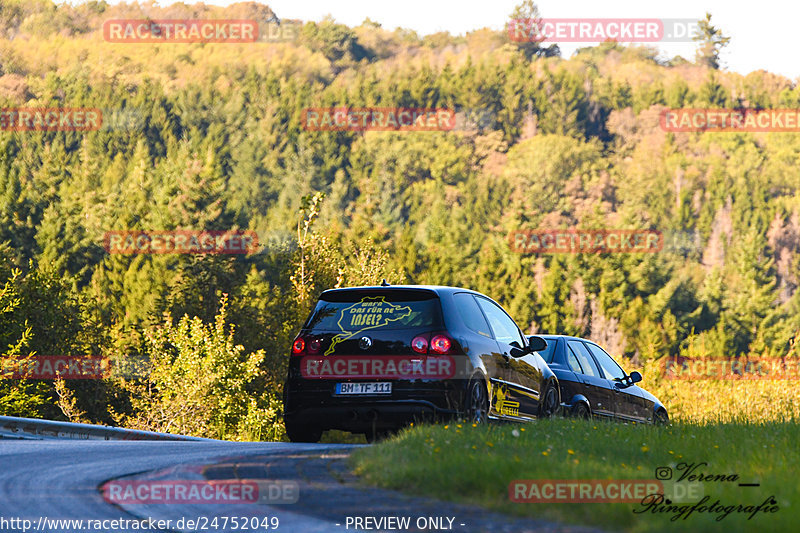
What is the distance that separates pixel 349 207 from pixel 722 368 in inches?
2764

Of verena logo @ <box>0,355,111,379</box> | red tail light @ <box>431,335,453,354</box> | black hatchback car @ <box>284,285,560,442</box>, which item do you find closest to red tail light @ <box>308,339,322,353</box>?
black hatchback car @ <box>284,285,560,442</box>

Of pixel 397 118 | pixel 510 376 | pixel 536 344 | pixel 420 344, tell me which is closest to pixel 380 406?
pixel 420 344

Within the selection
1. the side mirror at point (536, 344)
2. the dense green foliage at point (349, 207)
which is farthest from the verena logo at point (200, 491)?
the dense green foliage at point (349, 207)

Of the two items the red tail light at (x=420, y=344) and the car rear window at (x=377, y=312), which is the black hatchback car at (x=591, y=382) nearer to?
the car rear window at (x=377, y=312)

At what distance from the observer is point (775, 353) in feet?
315

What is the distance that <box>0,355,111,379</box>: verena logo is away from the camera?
150 ft

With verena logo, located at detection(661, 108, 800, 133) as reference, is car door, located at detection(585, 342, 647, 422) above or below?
below

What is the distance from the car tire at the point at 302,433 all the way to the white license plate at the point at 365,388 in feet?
2.78

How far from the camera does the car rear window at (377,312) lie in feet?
38.9

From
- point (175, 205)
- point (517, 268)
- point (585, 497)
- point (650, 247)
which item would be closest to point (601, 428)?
point (585, 497)

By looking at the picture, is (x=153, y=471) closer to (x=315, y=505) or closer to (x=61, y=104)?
(x=315, y=505)

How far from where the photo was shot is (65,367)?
51.4 m

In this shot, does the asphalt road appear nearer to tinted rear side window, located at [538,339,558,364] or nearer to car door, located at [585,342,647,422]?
tinted rear side window, located at [538,339,558,364]

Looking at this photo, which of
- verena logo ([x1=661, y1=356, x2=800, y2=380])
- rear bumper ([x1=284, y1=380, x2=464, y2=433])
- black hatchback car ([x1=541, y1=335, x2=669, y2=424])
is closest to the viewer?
rear bumper ([x1=284, y1=380, x2=464, y2=433])
